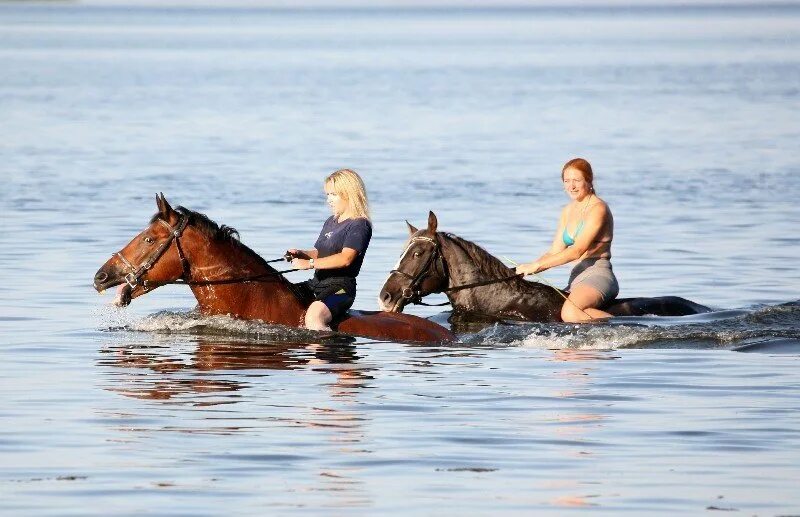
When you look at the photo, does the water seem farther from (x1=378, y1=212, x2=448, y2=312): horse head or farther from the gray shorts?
(x1=378, y1=212, x2=448, y2=312): horse head

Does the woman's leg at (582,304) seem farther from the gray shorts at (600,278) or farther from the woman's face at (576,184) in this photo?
the woman's face at (576,184)

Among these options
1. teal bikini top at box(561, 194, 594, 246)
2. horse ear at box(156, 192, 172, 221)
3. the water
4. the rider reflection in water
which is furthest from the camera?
teal bikini top at box(561, 194, 594, 246)

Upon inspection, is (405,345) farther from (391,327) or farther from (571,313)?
(571,313)

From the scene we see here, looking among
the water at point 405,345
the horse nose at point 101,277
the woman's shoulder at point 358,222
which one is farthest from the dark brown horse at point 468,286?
the horse nose at point 101,277

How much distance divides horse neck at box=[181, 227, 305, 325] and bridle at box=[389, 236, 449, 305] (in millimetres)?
1278

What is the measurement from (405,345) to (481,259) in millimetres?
1398

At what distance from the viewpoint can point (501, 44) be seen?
12312cm

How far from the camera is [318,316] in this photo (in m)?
14.0

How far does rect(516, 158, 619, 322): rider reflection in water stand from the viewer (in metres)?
15.2

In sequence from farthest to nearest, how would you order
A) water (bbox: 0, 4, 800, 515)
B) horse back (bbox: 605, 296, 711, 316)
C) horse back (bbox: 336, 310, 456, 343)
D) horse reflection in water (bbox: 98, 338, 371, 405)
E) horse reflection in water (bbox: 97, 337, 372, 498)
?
horse back (bbox: 605, 296, 711, 316) → horse back (bbox: 336, 310, 456, 343) → horse reflection in water (bbox: 98, 338, 371, 405) → horse reflection in water (bbox: 97, 337, 372, 498) → water (bbox: 0, 4, 800, 515)

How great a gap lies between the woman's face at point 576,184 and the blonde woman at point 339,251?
6.49 feet

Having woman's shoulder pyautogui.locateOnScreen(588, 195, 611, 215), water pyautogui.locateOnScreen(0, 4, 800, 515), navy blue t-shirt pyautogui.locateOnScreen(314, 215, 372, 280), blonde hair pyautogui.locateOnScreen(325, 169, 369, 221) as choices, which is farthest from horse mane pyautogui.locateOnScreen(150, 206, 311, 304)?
woman's shoulder pyautogui.locateOnScreen(588, 195, 611, 215)

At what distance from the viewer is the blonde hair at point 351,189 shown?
45.3 ft

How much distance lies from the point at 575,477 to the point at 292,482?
1503mm
